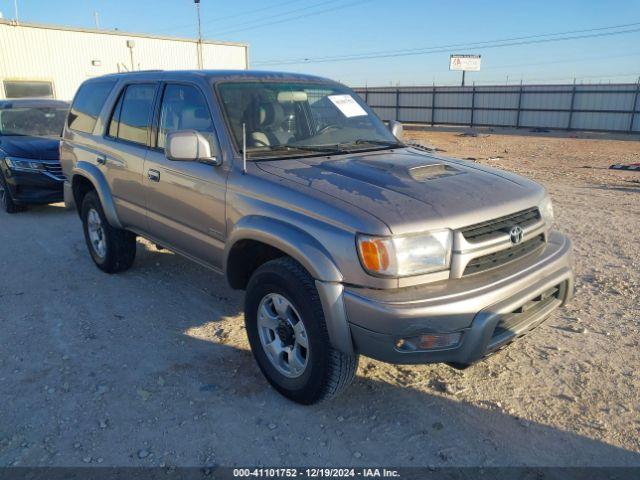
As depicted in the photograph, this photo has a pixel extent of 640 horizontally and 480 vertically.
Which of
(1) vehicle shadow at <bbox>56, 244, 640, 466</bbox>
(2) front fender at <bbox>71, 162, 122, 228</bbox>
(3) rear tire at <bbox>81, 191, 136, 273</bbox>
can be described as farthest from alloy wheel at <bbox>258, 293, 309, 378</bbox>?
(3) rear tire at <bbox>81, 191, 136, 273</bbox>

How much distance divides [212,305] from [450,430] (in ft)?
7.99

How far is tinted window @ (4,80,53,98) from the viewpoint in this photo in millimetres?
20047

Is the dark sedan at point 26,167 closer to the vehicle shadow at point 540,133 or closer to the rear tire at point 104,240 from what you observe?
the rear tire at point 104,240

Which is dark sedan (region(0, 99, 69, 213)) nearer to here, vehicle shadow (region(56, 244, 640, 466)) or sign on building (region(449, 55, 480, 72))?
vehicle shadow (region(56, 244, 640, 466))

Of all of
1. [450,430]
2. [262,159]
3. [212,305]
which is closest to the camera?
[450,430]

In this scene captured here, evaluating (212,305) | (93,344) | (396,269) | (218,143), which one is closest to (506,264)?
(396,269)

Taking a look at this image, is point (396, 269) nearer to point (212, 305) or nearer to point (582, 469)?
point (582, 469)

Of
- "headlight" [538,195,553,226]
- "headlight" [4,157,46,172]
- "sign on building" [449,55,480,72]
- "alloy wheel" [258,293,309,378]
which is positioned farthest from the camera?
"sign on building" [449,55,480,72]

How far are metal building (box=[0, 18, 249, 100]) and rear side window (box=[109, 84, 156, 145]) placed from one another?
61.3 feet

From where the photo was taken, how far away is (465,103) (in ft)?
101

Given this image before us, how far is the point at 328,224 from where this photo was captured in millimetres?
2645

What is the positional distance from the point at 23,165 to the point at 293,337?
22.5 ft

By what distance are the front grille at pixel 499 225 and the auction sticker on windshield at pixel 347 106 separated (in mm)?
1719

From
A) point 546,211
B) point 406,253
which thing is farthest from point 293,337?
point 546,211
